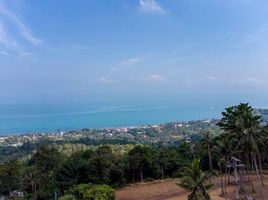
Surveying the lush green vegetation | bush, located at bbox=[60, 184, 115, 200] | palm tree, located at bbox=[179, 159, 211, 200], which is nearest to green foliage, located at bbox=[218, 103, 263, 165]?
the lush green vegetation

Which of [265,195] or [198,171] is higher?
[198,171]

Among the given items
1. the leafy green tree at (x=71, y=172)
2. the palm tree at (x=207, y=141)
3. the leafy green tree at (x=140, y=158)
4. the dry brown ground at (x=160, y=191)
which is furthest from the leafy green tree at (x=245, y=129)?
the leafy green tree at (x=71, y=172)

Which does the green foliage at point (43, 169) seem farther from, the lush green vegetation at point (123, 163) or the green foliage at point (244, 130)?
the green foliage at point (244, 130)

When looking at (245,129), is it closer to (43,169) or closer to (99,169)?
(99,169)

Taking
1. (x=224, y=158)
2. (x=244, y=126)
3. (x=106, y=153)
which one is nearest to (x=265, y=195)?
(x=224, y=158)

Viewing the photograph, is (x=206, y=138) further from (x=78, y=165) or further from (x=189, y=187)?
(x=189, y=187)

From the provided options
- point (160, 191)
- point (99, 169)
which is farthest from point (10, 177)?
point (160, 191)

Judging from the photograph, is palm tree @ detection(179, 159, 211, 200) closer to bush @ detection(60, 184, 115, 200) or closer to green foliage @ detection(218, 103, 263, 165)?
green foliage @ detection(218, 103, 263, 165)
